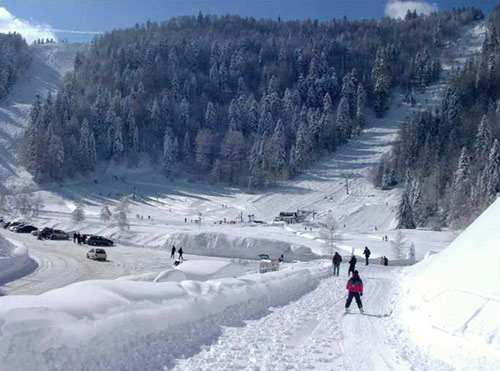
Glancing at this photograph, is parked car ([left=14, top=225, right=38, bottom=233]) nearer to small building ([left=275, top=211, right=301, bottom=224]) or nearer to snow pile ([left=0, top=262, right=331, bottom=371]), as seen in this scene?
small building ([left=275, top=211, right=301, bottom=224])

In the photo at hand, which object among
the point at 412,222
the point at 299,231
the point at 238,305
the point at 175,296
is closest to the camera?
the point at 175,296

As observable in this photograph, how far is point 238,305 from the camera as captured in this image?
12953 mm

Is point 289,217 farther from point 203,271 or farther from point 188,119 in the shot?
point 188,119

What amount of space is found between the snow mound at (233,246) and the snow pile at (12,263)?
2093cm

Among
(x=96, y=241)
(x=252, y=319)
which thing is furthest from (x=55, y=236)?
(x=252, y=319)

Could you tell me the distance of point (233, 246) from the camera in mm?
54875

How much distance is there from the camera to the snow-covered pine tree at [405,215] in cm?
8538

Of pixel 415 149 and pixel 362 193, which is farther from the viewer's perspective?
pixel 415 149

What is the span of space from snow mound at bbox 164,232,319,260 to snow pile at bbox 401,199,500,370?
1379 inches

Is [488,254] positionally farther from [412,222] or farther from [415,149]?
[415,149]

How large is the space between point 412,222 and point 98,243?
184 feet

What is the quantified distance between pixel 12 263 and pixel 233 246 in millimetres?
28368

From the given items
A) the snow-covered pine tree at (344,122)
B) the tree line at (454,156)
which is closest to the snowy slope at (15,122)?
the tree line at (454,156)

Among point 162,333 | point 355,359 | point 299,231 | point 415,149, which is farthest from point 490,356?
point 415,149
